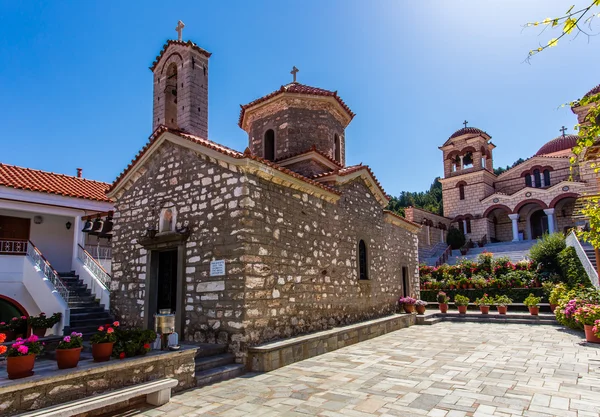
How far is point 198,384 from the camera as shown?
19.9 feet

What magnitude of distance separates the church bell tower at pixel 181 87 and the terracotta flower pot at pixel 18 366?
5976 mm

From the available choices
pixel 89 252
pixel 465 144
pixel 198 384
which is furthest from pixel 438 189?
pixel 198 384

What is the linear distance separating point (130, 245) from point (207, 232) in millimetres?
3035

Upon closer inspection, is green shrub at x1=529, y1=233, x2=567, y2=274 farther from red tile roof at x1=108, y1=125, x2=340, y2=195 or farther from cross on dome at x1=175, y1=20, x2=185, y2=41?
cross on dome at x1=175, y1=20, x2=185, y2=41

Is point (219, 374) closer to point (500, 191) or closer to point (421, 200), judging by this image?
point (500, 191)

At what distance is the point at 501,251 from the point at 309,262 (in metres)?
25.3

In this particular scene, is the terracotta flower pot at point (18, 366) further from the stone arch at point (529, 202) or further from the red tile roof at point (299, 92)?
the stone arch at point (529, 202)

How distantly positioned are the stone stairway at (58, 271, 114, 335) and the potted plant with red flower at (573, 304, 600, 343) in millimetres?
11843

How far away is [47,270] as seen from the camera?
1155cm

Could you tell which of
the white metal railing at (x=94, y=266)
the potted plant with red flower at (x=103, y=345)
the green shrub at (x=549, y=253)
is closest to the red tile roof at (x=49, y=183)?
the white metal railing at (x=94, y=266)

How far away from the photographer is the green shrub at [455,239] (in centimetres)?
3384

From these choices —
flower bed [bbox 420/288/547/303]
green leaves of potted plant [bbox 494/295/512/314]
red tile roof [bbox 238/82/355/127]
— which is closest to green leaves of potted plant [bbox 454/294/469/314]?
green leaves of potted plant [bbox 494/295/512/314]

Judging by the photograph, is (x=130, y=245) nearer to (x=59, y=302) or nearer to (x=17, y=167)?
(x=59, y=302)

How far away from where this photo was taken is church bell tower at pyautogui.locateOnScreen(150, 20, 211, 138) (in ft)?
30.4
